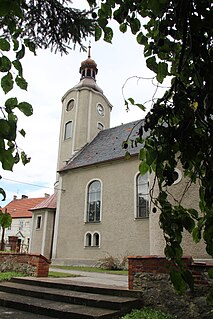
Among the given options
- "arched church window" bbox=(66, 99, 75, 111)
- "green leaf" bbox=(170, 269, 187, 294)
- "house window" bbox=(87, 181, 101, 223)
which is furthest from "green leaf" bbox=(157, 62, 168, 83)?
"arched church window" bbox=(66, 99, 75, 111)

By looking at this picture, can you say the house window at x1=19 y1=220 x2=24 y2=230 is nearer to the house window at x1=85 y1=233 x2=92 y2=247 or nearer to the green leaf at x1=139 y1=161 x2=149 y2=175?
the house window at x1=85 y1=233 x2=92 y2=247

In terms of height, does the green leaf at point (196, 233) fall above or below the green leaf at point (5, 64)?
below

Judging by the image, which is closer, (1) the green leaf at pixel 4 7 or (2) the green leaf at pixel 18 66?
(1) the green leaf at pixel 4 7

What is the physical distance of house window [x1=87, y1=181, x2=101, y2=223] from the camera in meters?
16.6

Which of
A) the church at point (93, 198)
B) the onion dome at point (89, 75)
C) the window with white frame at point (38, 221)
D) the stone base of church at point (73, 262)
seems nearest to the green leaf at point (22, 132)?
the church at point (93, 198)

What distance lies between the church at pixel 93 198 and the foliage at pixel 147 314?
5.39 m

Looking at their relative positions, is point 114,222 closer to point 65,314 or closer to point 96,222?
point 96,222

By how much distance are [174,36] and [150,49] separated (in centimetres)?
19

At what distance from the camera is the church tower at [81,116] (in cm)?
2120

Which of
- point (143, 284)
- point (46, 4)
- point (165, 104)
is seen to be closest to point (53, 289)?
point (143, 284)

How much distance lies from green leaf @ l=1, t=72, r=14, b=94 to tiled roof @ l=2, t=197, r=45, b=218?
38034 millimetres

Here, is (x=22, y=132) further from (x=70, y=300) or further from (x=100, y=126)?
(x=100, y=126)

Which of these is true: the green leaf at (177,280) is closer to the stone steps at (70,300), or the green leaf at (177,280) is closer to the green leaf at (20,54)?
the green leaf at (20,54)

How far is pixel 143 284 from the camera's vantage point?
5.30 m
